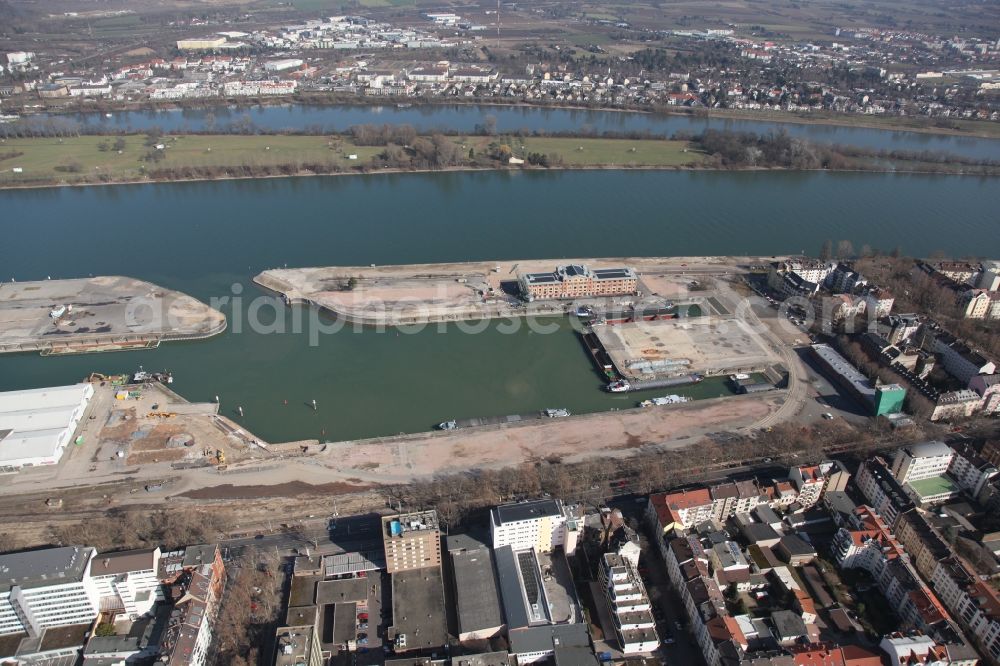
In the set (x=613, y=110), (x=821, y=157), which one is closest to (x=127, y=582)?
(x=821, y=157)

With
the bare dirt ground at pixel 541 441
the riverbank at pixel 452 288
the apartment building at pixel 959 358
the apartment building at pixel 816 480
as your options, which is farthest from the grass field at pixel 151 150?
the apartment building at pixel 816 480

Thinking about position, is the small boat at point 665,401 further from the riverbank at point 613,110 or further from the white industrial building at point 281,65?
the white industrial building at point 281,65

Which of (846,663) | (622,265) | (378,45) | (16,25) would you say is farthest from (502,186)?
(16,25)

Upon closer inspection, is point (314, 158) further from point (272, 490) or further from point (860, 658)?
point (860, 658)

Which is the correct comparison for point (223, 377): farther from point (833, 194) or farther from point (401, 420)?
point (833, 194)

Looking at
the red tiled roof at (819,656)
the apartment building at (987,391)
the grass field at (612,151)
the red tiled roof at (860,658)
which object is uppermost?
the grass field at (612,151)

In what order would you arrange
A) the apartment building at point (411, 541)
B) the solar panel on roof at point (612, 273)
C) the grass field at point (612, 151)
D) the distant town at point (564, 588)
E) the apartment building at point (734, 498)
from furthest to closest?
1. the grass field at point (612, 151)
2. the solar panel on roof at point (612, 273)
3. the apartment building at point (734, 498)
4. the apartment building at point (411, 541)
5. the distant town at point (564, 588)

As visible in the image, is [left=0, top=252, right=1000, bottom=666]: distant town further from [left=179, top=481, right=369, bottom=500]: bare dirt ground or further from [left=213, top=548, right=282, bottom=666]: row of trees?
[left=179, top=481, right=369, bottom=500]: bare dirt ground
